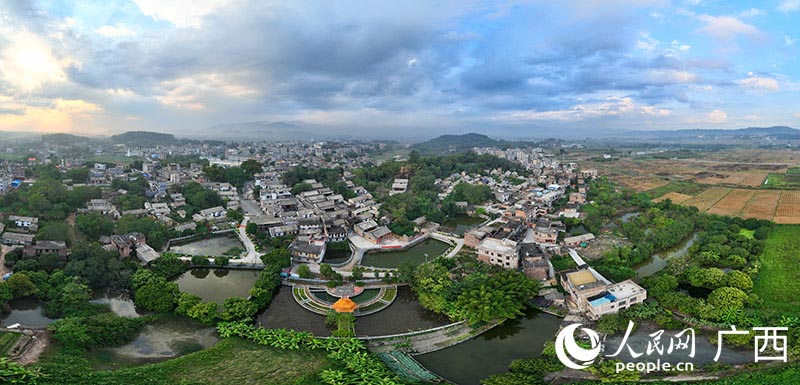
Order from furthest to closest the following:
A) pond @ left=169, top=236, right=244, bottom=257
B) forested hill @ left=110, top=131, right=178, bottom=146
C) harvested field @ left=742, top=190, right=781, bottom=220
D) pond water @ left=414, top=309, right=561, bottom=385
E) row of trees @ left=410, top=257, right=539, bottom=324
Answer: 1. forested hill @ left=110, top=131, right=178, bottom=146
2. harvested field @ left=742, top=190, right=781, bottom=220
3. pond @ left=169, top=236, right=244, bottom=257
4. row of trees @ left=410, top=257, right=539, bottom=324
5. pond water @ left=414, top=309, right=561, bottom=385

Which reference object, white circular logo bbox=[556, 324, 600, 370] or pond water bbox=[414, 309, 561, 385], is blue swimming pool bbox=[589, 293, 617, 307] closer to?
pond water bbox=[414, 309, 561, 385]

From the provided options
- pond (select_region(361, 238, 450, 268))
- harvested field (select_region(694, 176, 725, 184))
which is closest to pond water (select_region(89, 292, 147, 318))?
pond (select_region(361, 238, 450, 268))

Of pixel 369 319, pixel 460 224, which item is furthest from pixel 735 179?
pixel 369 319

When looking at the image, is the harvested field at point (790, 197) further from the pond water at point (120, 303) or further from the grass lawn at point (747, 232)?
the pond water at point (120, 303)

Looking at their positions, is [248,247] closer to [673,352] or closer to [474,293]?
[474,293]

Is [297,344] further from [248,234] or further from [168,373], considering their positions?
→ [248,234]

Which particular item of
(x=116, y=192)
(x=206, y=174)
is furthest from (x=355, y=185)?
(x=116, y=192)

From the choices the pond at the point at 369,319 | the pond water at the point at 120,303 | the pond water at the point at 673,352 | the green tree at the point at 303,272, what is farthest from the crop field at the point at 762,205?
the pond water at the point at 120,303
